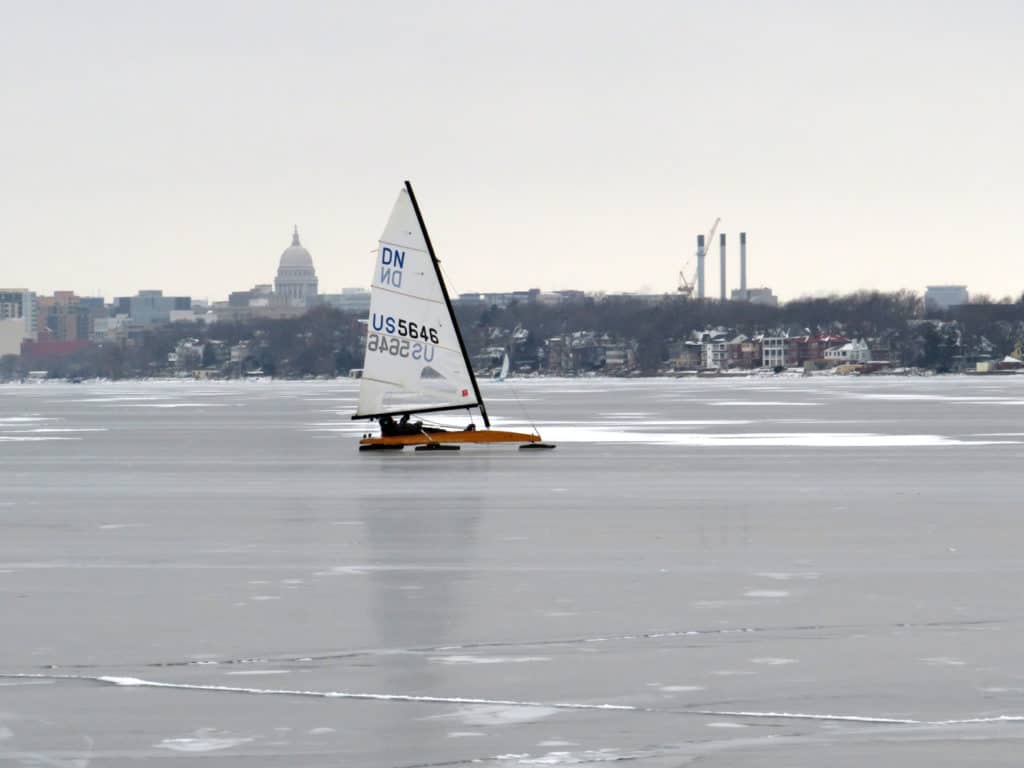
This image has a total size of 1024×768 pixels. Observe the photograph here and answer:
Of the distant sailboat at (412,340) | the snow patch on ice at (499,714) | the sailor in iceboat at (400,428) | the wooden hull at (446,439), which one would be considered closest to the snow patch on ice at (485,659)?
the snow patch on ice at (499,714)

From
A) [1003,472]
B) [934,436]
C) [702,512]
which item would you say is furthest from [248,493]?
[934,436]

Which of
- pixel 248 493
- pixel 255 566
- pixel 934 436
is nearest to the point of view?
pixel 255 566

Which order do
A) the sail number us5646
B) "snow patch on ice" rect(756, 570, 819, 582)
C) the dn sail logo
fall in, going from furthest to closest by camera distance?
the sail number us5646
the dn sail logo
"snow patch on ice" rect(756, 570, 819, 582)

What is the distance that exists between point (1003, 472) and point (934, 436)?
14.9m

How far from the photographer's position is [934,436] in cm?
4638

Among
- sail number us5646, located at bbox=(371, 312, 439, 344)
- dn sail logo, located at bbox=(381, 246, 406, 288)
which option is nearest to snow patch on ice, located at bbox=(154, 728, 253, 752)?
dn sail logo, located at bbox=(381, 246, 406, 288)

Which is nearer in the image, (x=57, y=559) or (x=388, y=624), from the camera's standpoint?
(x=388, y=624)

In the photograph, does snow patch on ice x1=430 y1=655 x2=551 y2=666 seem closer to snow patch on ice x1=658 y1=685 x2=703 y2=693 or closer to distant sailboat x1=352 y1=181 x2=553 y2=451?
snow patch on ice x1=658 y1=685 x2=703 y2=693

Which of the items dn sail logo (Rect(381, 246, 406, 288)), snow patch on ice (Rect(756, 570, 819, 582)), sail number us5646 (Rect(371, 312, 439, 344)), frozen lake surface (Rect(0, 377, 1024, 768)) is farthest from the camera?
sail number us5646 (Rect(371, 312, 439, 344))

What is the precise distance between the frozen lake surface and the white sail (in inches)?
419

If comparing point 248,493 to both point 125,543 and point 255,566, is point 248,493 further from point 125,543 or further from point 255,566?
point 255,566

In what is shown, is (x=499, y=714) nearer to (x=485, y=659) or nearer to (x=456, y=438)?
(x=485, y=659)

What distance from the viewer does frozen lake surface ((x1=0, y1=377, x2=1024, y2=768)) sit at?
9.80 meters

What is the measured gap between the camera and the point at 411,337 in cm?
4216
